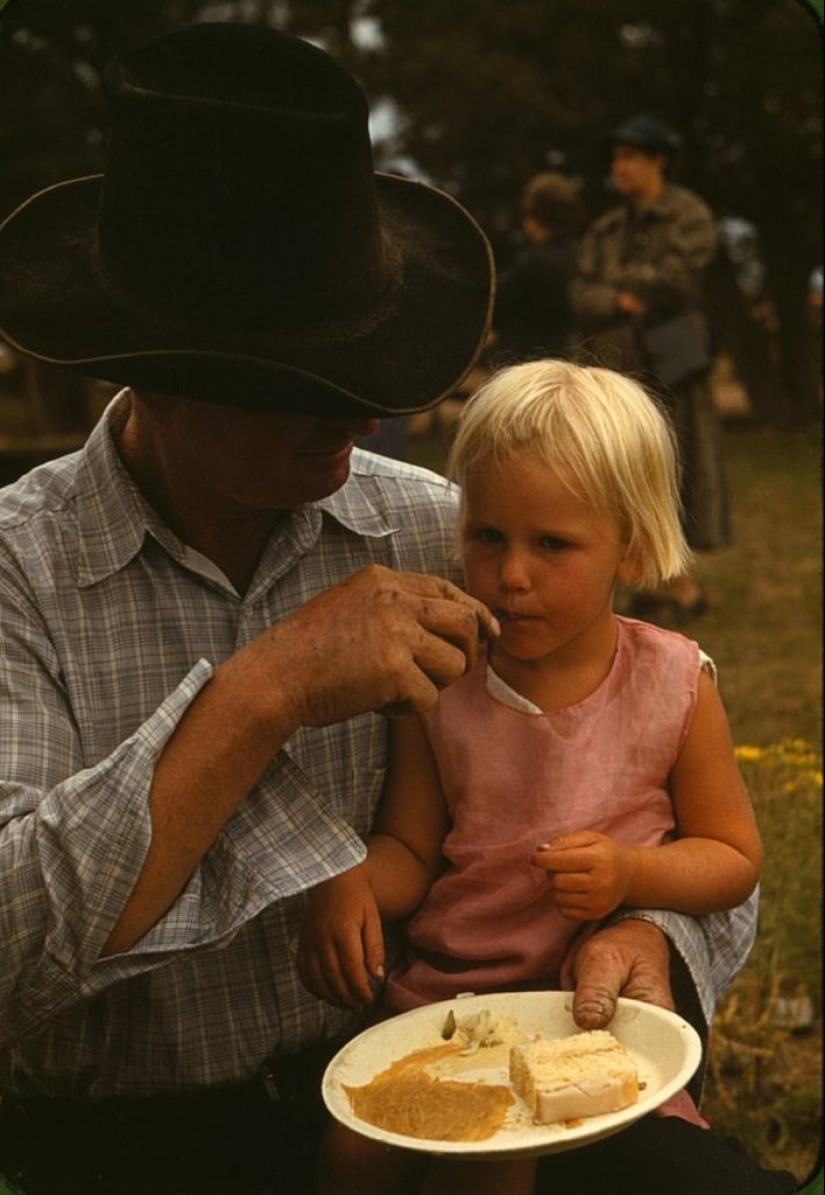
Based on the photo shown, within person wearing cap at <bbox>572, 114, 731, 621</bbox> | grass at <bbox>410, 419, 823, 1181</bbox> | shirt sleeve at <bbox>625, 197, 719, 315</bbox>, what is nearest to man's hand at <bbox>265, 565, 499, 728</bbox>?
grass at <bbox>410, 419, 823, 1181</bbox>

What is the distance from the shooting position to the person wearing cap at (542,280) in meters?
7.21

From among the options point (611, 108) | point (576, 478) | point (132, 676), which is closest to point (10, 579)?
point (132, 676)

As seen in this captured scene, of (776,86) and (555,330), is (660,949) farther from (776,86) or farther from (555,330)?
(776,86)

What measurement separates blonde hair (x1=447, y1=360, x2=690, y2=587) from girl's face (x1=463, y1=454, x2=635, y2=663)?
19mm

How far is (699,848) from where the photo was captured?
78.2 inches

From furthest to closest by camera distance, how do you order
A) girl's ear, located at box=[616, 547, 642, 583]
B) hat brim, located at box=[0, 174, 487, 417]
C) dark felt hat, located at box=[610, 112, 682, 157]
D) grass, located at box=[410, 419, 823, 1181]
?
dark felt hat, located at box=[610, 112, 682, 157]
grass, located at box=[410, 419, 823, 1181]
girl's ear, located at box=[616, 547, 642, 583]
hat brim, located at box=[0, 174, 487, 417]

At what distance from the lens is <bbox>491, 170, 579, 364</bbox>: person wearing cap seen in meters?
7.21

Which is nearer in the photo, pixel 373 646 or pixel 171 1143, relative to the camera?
pixel 373 646

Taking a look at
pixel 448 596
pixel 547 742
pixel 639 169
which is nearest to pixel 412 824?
pixel 547 742

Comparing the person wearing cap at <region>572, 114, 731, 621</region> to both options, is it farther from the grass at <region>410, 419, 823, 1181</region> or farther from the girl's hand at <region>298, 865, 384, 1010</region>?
the girl's hand at <region>298, 865, 384, 1010</region>

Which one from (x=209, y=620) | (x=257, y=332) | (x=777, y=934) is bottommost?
(x=777, y=934)

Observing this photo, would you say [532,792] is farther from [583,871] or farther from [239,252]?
[239,252]

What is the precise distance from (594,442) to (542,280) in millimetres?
5462

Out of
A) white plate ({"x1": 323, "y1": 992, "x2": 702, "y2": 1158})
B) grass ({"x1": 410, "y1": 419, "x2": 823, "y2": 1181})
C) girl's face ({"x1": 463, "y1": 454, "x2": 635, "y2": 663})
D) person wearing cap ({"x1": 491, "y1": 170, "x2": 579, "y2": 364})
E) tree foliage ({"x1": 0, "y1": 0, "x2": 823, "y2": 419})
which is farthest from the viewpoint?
tree foliage ({"x1": 0, "y1": 0, "x2": 823, "y2": 419})
